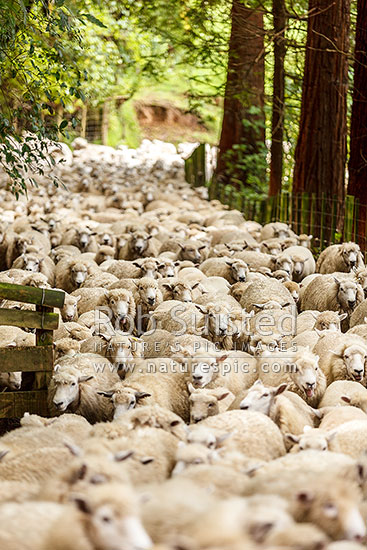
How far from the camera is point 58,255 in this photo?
11.5 metres

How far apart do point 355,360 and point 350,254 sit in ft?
13.3

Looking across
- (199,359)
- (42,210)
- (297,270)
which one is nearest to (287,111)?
(42,210)

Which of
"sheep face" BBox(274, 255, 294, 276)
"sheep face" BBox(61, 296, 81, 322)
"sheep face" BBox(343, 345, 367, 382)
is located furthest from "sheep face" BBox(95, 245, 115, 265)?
"sheep face" BBox(343, 345, 367, 382)

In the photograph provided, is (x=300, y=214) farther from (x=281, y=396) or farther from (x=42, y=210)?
(x=281, y=396)

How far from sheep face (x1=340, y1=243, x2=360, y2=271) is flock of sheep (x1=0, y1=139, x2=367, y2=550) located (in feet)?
0.07

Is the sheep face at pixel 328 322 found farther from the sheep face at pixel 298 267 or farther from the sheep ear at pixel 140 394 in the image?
the sheep face at pixel 298 267

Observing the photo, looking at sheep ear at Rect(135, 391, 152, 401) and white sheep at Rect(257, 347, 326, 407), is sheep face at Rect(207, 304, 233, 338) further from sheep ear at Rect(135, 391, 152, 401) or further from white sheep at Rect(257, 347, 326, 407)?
sheep ear at Rect(135, 391, 152, 401)

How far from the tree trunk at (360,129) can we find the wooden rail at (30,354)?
6.09 metres

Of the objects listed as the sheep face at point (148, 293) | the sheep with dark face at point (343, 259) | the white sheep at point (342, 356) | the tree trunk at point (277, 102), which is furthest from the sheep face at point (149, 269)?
the tree trunk at point (277, 102)

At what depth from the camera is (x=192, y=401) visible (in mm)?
5527

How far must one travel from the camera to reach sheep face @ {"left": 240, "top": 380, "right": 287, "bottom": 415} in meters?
5.29

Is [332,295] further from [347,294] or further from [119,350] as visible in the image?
[119,350]

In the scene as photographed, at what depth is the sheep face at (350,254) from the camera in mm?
10062

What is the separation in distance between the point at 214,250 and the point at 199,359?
585 cm
